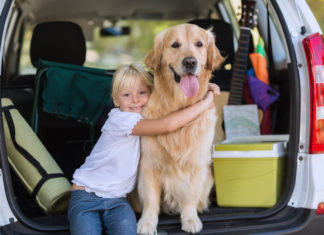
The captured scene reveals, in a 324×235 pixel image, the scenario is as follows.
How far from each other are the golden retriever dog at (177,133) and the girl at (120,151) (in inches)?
2.4

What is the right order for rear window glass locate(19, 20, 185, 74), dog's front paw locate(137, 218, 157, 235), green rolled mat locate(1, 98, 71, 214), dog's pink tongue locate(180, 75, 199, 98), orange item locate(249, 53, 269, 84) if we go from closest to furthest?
1. dog's front paw locate(137, 218, 157, 235)
2. dog's pink tongue locate(180, 75, 199, 98)
3. green rolled mat locate(1, 98, 71, 214)
4. orange item locate(249, 53, 269, 84)
5. rear window glass locate(19, 20, 185, 74)

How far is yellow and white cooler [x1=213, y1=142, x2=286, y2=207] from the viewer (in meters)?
2.41

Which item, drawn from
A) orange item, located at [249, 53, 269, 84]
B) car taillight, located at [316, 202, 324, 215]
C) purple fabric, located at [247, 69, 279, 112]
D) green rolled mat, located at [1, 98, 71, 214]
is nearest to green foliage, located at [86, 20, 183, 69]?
orange item, located at [249, 53, 269, 84]

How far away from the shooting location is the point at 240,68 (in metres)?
3.35

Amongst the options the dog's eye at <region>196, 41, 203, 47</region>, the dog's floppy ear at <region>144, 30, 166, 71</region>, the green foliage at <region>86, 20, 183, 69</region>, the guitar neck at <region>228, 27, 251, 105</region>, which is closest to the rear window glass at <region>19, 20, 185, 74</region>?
the green foliage at <region>86, 20, 183, 69</region>

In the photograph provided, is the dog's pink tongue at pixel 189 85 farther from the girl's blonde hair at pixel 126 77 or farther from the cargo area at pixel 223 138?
the cargo area at pixel 223 138

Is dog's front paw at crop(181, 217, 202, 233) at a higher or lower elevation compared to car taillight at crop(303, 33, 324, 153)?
lower

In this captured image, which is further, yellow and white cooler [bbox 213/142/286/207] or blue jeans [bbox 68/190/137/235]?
yellow and white cooler [bbox 213/142/286/207]

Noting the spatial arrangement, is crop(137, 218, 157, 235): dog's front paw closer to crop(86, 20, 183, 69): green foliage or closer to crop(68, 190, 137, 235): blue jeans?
crop(68, 190, 137, 235): blue jeans

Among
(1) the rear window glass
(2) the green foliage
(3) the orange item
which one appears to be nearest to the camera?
(3) the orange item

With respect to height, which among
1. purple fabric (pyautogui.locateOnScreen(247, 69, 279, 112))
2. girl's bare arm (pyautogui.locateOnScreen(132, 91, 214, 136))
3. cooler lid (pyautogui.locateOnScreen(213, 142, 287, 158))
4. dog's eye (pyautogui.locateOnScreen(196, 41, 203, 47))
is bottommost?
cooler lid (pyautogui.locateOnScreen(213, 142, 287, 158))

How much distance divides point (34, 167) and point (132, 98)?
74 centimetres

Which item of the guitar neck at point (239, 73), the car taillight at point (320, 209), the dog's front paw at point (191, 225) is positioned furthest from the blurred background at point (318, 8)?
the dog's front paw at point (191, 225)

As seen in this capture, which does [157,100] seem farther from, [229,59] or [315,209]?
[229,59]
